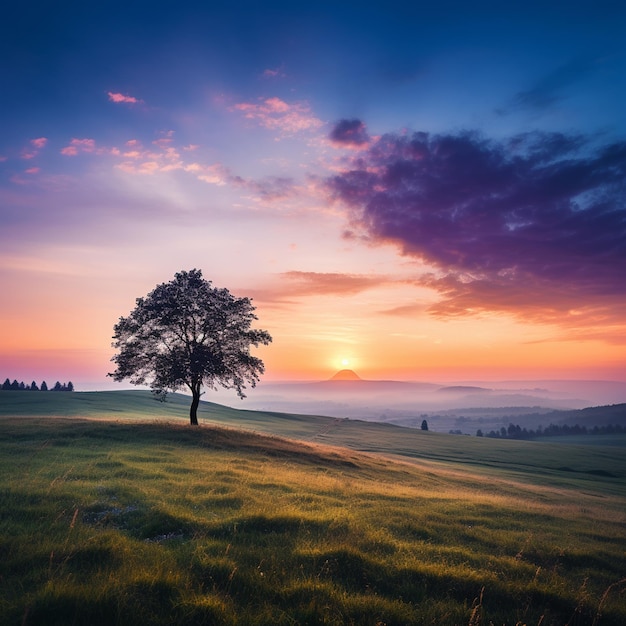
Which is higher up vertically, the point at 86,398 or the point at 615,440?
the point at 86,398

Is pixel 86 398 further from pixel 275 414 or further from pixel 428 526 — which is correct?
pixel 428 526

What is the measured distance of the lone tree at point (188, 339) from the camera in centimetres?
3603

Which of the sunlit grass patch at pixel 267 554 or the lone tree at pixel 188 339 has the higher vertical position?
the lone tree at pixel 188 339

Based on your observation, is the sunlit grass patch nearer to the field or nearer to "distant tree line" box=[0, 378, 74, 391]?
the field

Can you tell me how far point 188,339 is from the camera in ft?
124

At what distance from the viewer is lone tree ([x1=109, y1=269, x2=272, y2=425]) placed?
36031 millimetres

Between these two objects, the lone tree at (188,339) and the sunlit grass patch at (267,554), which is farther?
the lone tree at (188,339)

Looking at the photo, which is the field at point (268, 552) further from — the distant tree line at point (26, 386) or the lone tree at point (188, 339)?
the distant tree line at point (26, 386)

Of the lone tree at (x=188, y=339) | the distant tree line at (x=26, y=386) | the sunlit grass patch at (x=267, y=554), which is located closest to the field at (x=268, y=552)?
the sunlit grass patch at (x=267, y=554)

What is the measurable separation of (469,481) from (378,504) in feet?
76.4

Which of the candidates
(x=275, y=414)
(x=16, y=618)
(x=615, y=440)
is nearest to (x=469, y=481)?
(x=16, y=618)

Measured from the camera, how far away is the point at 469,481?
35250 millimetres

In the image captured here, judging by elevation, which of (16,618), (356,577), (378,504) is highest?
(16,618)

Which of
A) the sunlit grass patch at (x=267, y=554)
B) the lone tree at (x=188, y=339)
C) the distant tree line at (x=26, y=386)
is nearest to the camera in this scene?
the sunlit grass patch at (x=267, y=554)
